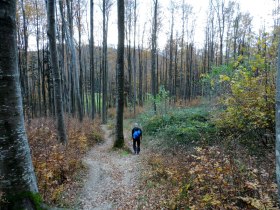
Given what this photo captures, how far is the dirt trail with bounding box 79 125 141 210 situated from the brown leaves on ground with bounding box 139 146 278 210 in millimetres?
543

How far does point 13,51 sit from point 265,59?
7.18 metres

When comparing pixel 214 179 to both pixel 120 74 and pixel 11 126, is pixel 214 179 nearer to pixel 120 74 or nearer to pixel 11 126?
pixel 11 126

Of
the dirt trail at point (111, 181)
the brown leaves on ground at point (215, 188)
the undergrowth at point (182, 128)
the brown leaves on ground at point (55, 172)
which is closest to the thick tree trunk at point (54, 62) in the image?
the brown leaves on ground at point (55, 172)

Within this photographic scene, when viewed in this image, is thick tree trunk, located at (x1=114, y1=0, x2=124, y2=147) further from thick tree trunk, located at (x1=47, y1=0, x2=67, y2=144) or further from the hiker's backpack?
thick tree trunk, located at (x1=47, y1=0, x2=67, y2=144)

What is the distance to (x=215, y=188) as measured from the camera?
4031mm

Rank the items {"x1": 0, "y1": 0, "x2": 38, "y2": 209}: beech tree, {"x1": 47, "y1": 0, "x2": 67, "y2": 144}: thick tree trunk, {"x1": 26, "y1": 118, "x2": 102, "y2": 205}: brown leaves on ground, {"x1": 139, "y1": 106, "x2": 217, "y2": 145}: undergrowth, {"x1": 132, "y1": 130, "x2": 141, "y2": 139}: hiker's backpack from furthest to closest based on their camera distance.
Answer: {"x1": 132, "y1": 130, "x2": 141, "y2": 139}: hiker's backpack
{"x1": 139, "y1": 106, "x2": 217, "y2": 145}: undergrowth
{"x1": 47, "y1": 0, "x2": 67, "y2": 144}: thick tree trunk
{"x1": 26, "y1": 118, "x2": 102, "y2": 205}: brown leaves on ground
{"x1": 0, "y1": 0, "x2": 38, "y2": 209}: beech tree

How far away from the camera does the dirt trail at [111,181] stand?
4.88 m

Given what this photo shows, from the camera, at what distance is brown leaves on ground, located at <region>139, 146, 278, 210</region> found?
3.53 meters

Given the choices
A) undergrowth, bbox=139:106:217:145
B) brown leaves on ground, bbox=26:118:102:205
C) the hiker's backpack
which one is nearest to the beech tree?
brown leaves on ground, bbox=26:118:102:205

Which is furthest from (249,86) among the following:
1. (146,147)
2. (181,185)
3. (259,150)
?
(146,147)

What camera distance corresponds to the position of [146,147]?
1022cm

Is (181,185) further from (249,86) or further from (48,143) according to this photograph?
(48,143)

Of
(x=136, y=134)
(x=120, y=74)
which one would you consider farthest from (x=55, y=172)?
(x=120, y=74)

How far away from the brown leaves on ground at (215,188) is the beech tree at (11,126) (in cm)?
289
